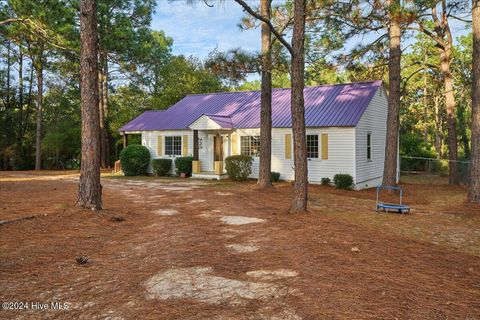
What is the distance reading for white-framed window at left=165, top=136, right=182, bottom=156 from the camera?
78.8ft

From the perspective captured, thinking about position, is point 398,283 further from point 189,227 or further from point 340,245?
point 189,227

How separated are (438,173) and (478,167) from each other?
16916mm

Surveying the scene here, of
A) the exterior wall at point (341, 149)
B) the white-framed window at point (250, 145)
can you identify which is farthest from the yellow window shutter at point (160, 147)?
the white-framed window at point (250, 145)

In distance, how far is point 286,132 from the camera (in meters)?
20.2

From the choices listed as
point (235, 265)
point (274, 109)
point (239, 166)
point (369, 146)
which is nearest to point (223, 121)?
point (274, 109)

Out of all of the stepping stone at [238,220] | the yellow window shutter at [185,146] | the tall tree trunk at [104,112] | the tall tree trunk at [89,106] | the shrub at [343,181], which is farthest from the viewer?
the tall tree trunk at [104,112]

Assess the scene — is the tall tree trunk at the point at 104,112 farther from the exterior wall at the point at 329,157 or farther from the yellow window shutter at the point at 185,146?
the exterior wall at the point at 329,157

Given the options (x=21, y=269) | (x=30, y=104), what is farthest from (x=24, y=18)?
(x=30, y=104)

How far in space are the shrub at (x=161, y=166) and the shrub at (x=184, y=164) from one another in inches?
33.8

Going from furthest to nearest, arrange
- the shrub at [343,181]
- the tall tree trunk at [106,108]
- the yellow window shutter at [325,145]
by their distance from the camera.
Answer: the tall tree trunk at [106,108]
the yellow window shutter at [325,145]
the shrub at [343,181]

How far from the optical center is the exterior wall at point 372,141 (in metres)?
18.9

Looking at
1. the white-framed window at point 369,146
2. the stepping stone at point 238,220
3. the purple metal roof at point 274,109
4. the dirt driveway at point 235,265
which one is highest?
the purple metal roof at point 274,109

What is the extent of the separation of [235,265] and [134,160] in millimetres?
19137

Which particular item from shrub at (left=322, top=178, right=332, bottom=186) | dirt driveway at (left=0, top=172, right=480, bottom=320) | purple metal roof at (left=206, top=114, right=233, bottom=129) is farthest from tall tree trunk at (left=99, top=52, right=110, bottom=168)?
dirt driveway at (left=0, top=172, right=480, bottom=320)
